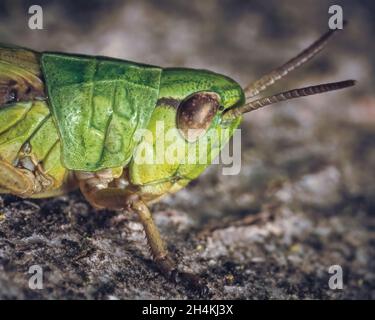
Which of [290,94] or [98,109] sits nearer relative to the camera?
[290,94]

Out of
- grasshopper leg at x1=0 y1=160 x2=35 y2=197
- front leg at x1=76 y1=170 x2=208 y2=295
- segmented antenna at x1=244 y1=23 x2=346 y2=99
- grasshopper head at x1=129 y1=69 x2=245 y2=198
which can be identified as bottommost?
front leg at x1=76 y1=170 x2=208 y2=295

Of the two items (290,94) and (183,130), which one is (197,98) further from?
(290,94)

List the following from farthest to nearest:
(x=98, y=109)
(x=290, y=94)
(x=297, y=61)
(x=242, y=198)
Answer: (x=242, y=198) → (x=297, y=61) → (x=98, y=109) → (x=290, y=94)

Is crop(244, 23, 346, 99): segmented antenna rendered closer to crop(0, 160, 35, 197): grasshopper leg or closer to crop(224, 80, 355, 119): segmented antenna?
crop(224, 80, 355, 119): segmented antenna

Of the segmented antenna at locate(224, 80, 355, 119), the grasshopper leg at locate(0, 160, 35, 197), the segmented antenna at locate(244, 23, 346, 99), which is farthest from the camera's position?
the segmented antenna at locate(244, 23, 346, 99)

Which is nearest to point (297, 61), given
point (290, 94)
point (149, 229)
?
point (290, 94)

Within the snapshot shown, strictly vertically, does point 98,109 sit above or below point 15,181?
above

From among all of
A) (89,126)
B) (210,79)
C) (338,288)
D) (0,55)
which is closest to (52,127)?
(89,126)

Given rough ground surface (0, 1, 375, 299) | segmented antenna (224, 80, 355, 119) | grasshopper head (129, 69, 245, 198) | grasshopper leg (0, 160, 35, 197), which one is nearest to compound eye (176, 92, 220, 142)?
grasshopper head (129, 69, 245, 198)
